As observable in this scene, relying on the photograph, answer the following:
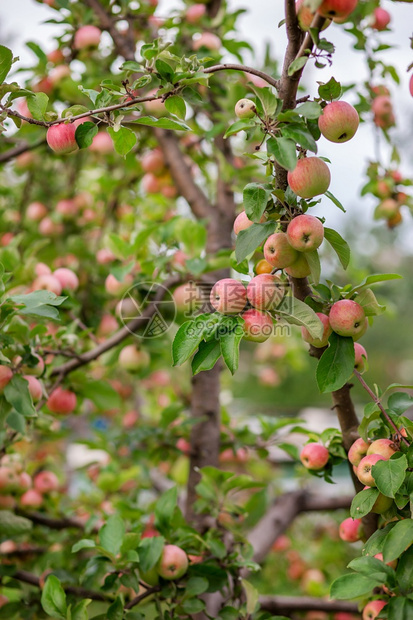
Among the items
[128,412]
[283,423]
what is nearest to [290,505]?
[283,423]

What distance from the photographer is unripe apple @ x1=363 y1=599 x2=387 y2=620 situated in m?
0.68

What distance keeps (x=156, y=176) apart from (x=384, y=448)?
1053 mm

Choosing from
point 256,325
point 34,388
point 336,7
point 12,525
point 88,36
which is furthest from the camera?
point 88,36

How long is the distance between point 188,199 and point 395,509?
91 cm

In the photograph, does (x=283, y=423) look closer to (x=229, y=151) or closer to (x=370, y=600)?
(x=370, y=600)

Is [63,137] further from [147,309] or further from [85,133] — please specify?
[147,309]

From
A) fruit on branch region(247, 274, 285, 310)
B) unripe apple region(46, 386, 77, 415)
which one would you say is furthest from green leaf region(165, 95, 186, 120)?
unripe apple region(46, 386, 77, 415)

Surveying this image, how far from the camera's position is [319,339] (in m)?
0.62

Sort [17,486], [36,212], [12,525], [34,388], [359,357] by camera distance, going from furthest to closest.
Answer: [36,212] → [17,486] → [12,525] → [34,388] → [359,357]

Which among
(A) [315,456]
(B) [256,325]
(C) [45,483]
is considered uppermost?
(B) [256,325]

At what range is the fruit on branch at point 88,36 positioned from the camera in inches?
46.4

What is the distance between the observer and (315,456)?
729 millimetres

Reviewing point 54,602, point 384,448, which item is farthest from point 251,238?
point 54,602

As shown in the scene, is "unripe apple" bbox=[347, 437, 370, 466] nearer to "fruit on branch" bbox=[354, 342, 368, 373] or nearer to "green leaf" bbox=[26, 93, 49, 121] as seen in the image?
"fruit on branch" bbox=[354, 342, 368, 373]
